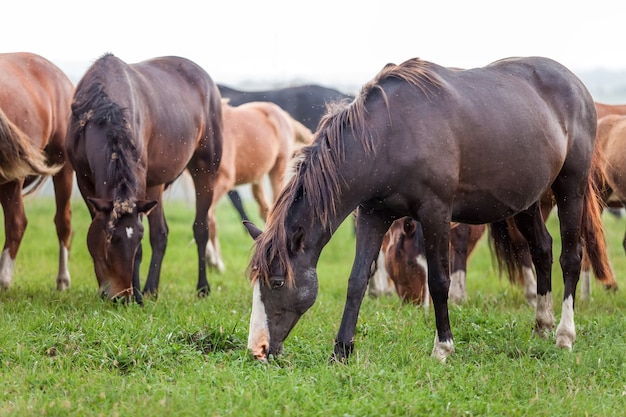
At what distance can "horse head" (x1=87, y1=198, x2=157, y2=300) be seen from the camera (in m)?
6.35

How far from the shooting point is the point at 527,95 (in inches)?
238

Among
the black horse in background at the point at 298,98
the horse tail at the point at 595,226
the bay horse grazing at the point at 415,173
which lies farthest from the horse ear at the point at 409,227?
the black horse in background at the point at 298,98

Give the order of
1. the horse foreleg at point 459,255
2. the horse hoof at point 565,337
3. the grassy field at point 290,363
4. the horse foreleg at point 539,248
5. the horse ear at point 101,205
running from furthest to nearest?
the horse foreleg at point 459,255
the horse foreleg at point 539,248
the horse ear at point 101,205
the horse hoof at point 565,337
the grassy field at point 290,363

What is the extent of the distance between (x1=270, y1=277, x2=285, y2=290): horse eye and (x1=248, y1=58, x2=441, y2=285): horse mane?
0.03 metres

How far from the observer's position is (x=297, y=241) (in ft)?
16.8

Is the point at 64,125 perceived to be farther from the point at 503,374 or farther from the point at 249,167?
the point at 503,374

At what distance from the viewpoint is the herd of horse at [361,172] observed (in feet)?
17.1

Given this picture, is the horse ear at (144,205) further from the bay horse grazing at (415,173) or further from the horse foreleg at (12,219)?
the horse foreleg at (12,219)

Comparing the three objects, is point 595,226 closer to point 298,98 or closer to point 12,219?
point 12,219

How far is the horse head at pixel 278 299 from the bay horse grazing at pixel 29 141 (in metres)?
2.80

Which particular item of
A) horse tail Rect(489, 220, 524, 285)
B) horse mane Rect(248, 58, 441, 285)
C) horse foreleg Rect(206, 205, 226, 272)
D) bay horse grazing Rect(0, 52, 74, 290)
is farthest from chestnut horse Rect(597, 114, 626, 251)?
bay horse grazing Rect(0, 52, 74, 290)

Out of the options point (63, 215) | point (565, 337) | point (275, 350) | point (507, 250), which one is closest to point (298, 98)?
point (63, 215)

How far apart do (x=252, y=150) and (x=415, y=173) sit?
6.59m

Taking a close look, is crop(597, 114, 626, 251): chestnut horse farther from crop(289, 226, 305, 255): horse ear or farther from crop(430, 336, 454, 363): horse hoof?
crop(289, 226, 305, 255): horse ear
